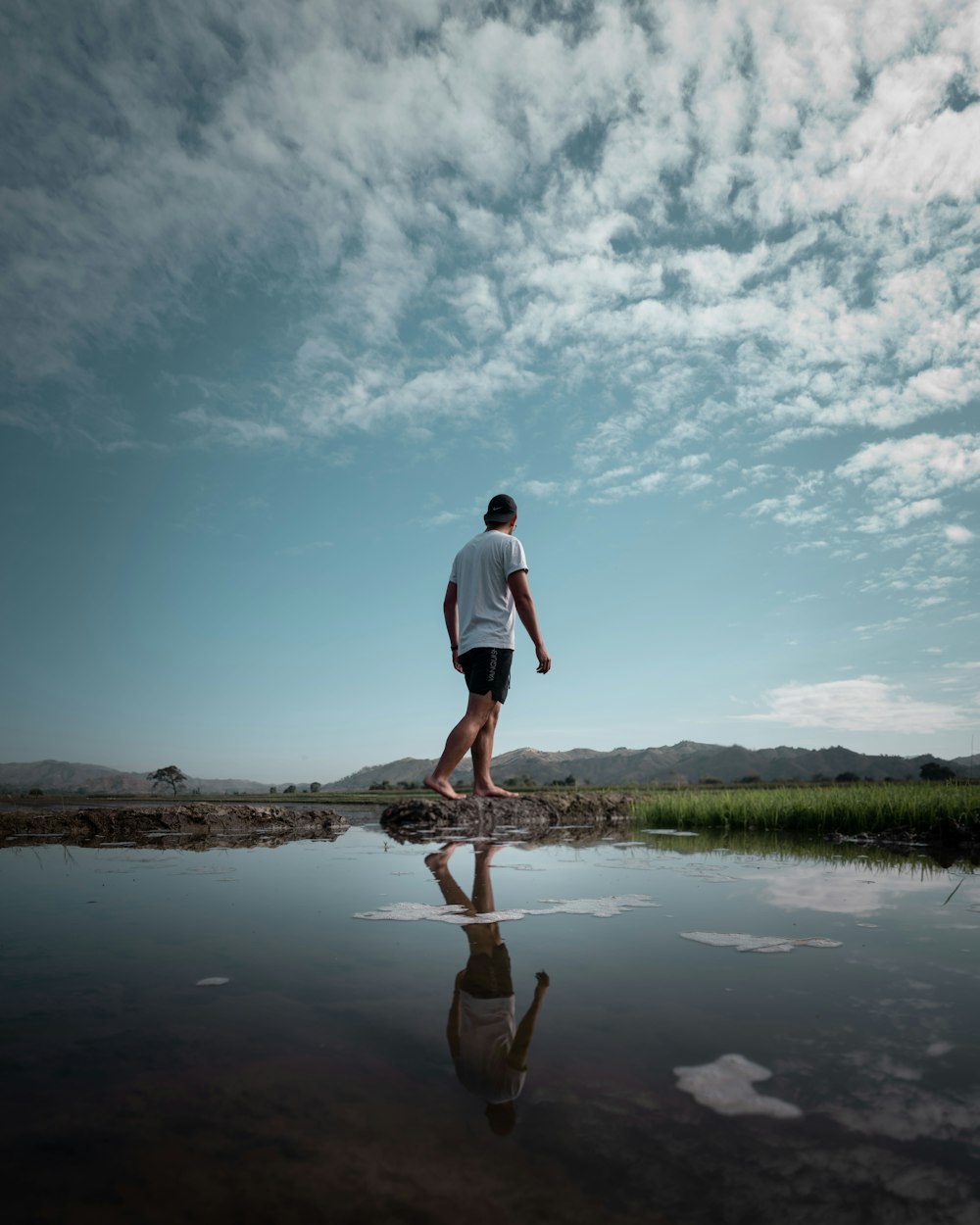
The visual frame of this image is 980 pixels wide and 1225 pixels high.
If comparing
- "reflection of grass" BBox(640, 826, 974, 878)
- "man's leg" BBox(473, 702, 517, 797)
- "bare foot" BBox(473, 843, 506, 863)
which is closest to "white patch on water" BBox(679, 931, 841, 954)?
"reflection of grass" BBox(640, 826, 974, 878)

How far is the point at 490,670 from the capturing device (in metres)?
5.88

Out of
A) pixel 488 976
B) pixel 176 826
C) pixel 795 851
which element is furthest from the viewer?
pixel 176 826

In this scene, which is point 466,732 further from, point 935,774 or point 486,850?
point 935,774

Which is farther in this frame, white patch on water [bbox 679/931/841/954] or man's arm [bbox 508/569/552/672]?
man's arm [bbox 508/569/552/672]

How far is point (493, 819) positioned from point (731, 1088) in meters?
4.95

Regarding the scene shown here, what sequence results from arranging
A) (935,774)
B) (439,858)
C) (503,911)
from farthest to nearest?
(935,774), (439,858), (503,911)

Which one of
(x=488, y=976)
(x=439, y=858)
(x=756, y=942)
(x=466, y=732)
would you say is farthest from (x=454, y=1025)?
(x=466, y=732)

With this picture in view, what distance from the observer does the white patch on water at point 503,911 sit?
216 centimetres

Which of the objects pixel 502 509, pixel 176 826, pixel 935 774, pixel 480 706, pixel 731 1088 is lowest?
pixel 731 1088

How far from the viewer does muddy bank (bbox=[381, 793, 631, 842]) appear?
5312 mm

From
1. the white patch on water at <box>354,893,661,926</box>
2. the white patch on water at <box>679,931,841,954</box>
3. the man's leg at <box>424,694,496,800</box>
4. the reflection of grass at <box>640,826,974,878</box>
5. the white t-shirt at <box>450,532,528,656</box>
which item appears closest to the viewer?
the white patch on water at <box>679,931,841,954</box>

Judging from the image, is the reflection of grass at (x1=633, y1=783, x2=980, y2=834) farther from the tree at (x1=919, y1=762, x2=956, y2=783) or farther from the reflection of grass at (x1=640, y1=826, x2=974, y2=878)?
the tree at (x1=919, y1=762, x2=956, y2=783)

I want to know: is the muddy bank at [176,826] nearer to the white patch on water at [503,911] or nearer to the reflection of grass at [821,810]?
the white patch on water at [503,911]

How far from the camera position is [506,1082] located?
104 centimetres
